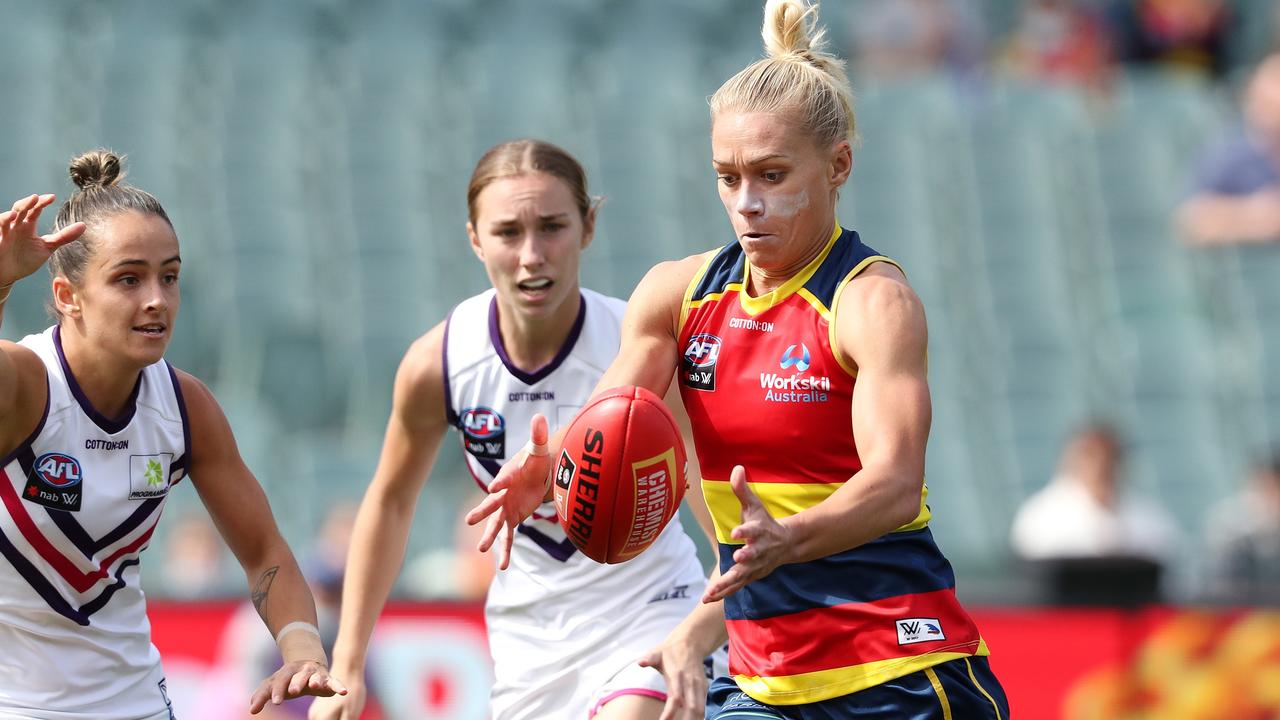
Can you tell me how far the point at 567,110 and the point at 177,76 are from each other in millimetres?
2976

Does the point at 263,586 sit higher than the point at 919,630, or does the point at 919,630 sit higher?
the point at 263,586

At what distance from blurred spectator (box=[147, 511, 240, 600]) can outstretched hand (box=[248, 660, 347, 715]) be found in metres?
4.73

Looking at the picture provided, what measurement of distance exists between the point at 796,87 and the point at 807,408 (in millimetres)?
749

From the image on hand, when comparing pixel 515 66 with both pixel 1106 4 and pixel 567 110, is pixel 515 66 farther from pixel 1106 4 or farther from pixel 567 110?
pixel 1106 4

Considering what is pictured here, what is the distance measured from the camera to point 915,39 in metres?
13.6

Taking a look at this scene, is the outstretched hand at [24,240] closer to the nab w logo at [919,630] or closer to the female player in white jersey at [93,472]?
the female player in white jersey at [93,472]

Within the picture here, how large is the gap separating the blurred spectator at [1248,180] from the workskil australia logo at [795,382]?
8618 millimetres

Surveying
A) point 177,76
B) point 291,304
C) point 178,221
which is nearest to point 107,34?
point 177,76

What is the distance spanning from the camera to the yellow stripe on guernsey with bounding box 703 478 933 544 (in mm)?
3795

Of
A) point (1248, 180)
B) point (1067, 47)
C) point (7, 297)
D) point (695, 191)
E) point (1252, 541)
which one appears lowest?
point (1252, 541)

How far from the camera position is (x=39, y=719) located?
408 cm

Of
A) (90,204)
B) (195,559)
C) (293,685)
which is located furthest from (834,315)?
(195,559)

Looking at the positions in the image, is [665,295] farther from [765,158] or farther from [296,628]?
[296,628]

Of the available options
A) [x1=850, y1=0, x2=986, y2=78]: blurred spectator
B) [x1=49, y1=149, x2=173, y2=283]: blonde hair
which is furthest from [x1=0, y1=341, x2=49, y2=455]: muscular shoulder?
[x1=850, y1=0, x2=986, y2=78]: blurred spectator
